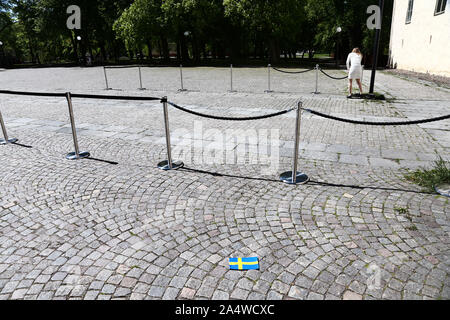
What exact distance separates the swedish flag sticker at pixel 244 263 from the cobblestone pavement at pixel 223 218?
7 cm

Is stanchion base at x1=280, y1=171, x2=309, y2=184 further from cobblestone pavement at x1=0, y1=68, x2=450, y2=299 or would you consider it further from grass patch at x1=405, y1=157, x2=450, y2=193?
grass patch at x1=405, y1=157, x2=450, y2=193

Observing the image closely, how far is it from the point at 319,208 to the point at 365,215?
0.53 meters

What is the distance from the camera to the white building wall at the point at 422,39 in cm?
1866

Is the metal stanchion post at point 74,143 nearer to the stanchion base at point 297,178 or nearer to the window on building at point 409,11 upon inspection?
the stanchion base at point 297,178

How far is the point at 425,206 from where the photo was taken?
4.05m

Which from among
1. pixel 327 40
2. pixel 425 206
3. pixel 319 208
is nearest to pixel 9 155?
pixel 319 208

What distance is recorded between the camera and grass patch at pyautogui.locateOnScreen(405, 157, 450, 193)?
466 centimetres

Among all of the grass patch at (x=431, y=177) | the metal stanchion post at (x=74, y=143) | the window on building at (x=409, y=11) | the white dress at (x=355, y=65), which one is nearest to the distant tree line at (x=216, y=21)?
the window on building at (x=409, y=11)

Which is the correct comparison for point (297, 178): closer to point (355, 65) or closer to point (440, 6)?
point (355, 65)

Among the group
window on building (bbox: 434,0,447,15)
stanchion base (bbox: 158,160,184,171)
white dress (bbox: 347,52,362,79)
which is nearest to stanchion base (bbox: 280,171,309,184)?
stanchion base (bbox: 158,160,184,171)

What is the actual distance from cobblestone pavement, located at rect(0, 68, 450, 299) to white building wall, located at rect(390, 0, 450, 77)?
1452 centimetres

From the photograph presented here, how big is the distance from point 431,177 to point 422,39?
2159cm

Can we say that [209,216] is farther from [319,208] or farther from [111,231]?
[319,208]

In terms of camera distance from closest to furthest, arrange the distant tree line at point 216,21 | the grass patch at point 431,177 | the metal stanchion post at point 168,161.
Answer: the grass patch at point 431,177
the metal stanchion post at point 168,161
the distant tree line at point 216,21
